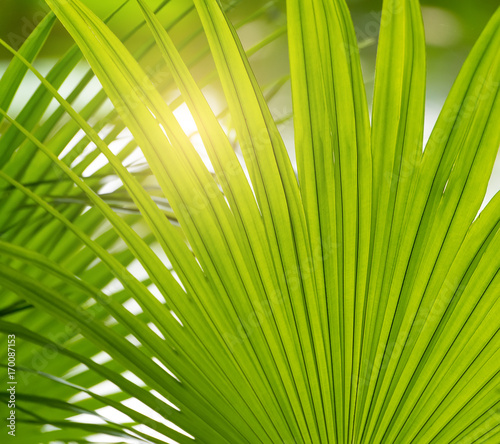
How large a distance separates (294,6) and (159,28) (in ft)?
0.46

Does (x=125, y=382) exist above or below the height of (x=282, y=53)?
below

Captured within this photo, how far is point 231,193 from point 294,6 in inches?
7.5

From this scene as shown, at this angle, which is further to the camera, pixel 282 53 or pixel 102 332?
pixel 282 53

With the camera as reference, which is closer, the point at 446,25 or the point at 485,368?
the point at 485,368

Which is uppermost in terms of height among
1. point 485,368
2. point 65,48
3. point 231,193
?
point 65,48

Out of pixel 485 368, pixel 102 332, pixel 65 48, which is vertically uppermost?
pixel 65 48

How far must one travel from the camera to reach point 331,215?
0.44 metres

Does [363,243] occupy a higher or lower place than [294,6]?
lower

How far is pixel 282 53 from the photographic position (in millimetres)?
930

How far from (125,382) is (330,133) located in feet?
1.06

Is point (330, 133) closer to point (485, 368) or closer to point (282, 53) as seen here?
point (485, 368)

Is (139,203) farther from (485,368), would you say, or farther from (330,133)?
(485,368)

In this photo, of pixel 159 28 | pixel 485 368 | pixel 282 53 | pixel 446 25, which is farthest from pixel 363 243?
pixel 446 25

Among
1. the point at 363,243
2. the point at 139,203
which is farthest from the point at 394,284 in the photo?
the point at 139,203
